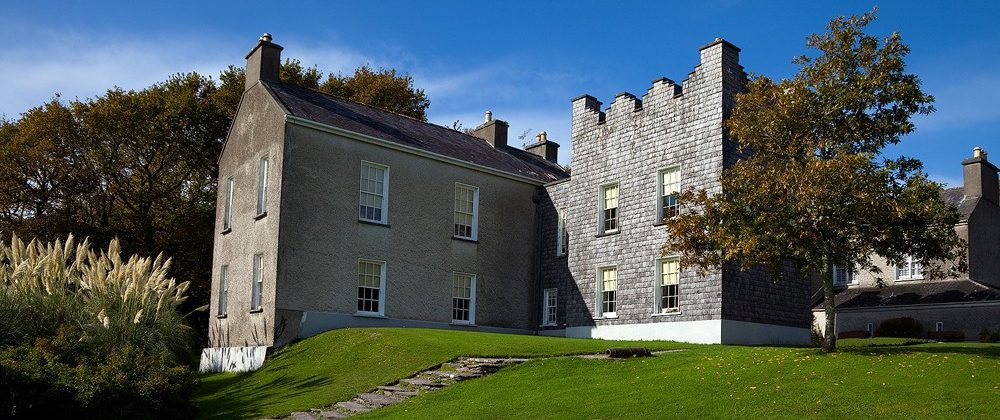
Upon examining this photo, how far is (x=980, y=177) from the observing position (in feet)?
127

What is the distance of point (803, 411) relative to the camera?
1209cm

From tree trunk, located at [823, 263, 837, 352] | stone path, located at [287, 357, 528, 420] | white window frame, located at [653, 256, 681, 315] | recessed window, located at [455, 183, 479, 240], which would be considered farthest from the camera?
recessed window, located at [455, 183, 479, 240]

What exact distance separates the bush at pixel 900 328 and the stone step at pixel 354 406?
26.4 m

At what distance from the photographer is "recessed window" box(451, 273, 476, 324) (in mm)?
28094

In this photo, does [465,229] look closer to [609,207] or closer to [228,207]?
[609,207]

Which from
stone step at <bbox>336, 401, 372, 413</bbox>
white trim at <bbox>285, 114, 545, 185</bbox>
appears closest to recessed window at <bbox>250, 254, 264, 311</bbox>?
white trim at <bbox>285, 114, 545, 185</bbox>

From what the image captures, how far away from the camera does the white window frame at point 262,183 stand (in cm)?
2603

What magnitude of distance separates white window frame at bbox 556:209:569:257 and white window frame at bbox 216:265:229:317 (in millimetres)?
10528

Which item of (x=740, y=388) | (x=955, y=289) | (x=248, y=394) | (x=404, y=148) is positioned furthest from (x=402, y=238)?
(x=955, y=289)

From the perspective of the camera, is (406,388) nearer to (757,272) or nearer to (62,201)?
(757,272)

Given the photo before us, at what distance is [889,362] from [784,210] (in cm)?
340

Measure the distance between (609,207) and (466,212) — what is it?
460 cm

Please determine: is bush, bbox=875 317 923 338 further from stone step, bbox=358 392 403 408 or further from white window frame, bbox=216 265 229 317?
stone step, bbox=358 392 403 408

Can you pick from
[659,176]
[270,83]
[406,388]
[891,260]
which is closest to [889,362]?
[891,260]
